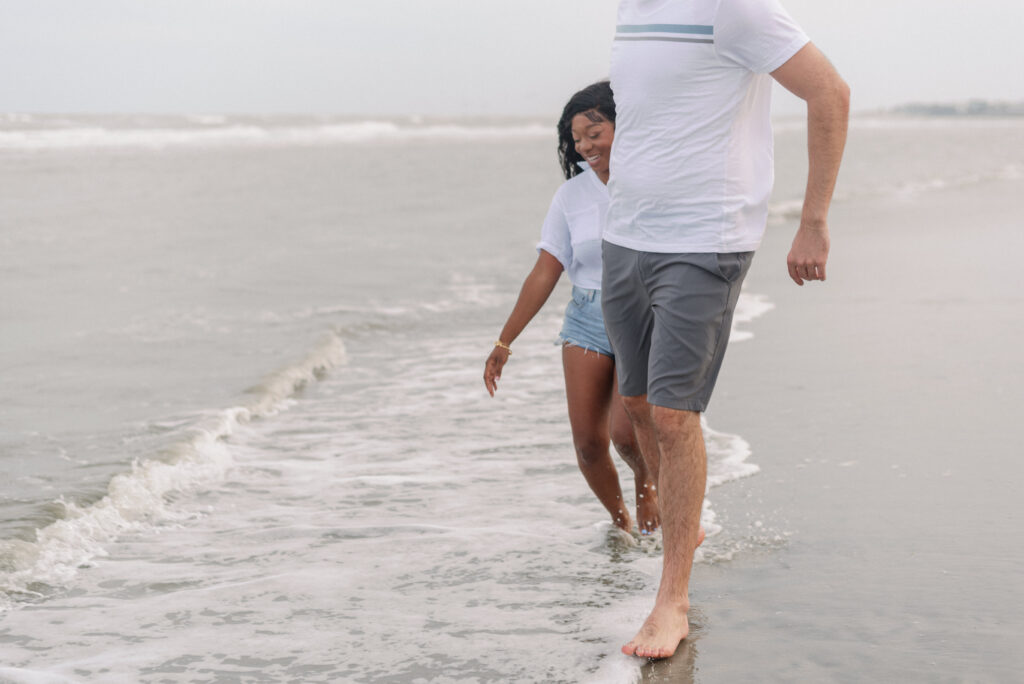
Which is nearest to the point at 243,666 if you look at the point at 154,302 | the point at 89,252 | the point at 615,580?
the point at 615,580

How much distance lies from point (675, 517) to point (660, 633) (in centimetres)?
34

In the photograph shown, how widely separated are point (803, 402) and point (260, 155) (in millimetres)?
31029

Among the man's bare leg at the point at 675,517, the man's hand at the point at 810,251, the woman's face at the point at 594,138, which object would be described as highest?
the woman's face at the point at 594,138

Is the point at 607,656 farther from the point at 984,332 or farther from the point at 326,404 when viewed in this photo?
the point at 984,332

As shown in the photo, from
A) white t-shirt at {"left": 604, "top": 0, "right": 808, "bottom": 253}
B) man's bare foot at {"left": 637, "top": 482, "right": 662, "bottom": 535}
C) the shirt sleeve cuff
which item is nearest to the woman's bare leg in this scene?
man's bare foot at {"left": 637, "top": 482, "right": 662, "bottom": 535}

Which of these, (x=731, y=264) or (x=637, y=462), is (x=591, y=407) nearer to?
(x=637, y=462)

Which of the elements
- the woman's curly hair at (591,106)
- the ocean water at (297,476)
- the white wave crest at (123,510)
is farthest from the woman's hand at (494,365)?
the white wave crest at (123,510)

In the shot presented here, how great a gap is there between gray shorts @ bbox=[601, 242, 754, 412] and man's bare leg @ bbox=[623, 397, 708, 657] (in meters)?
0.07

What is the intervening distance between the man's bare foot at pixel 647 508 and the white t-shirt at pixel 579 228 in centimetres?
81

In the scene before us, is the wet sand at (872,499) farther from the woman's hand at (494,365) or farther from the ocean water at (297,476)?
the woman's hand at (494,365)

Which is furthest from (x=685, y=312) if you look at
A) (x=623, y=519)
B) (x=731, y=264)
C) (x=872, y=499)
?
(x=872, y=499)

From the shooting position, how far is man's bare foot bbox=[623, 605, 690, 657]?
10.6ft

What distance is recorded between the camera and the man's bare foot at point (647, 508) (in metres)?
4.26

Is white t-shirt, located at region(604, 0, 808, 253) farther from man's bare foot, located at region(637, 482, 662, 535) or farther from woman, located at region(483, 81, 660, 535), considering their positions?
man's bare foot, located at region(637, 482, 662, 535)
